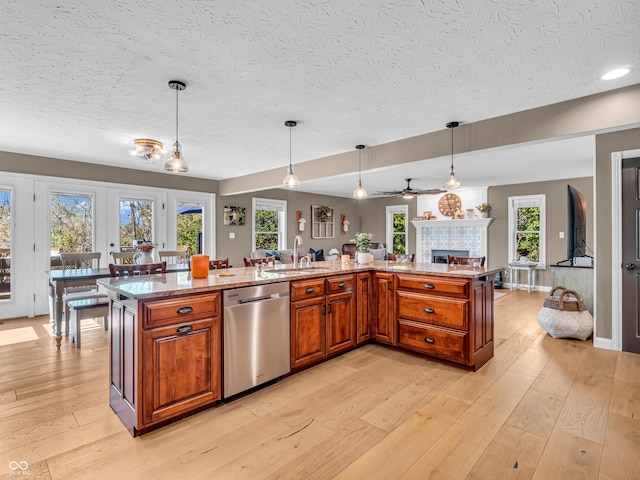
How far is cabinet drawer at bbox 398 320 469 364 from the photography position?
2.90 m

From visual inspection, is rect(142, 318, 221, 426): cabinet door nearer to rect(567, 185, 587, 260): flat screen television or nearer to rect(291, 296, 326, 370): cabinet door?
rect(291, 296, 326, 370): cabinet door

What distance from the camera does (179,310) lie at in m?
2.08

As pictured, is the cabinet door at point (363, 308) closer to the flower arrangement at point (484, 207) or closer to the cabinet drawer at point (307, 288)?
the cabinet drawer at point (307, 288)

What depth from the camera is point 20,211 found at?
479 cm

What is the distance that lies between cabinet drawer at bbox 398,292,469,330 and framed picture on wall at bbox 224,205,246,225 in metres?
4.90

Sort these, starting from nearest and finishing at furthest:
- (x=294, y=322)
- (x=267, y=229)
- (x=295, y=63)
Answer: (x=295, y=63) < (x=294, y=322) < (x=267, y=229)

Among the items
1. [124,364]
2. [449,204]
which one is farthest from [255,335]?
[449,204]

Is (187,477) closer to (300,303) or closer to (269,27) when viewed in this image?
(300,303)

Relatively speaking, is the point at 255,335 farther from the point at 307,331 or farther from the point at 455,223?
the point at 455,223

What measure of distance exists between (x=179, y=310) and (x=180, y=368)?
0.37 metres

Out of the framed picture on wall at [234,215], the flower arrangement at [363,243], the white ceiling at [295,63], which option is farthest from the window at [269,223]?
the flower arrangement at [363,243]

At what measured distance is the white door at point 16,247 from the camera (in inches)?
185

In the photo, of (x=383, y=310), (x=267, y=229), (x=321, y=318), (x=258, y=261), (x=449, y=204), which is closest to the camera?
(x=321, y=318)

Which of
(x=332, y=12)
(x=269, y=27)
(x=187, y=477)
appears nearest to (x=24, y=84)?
(x=269, y=27)
